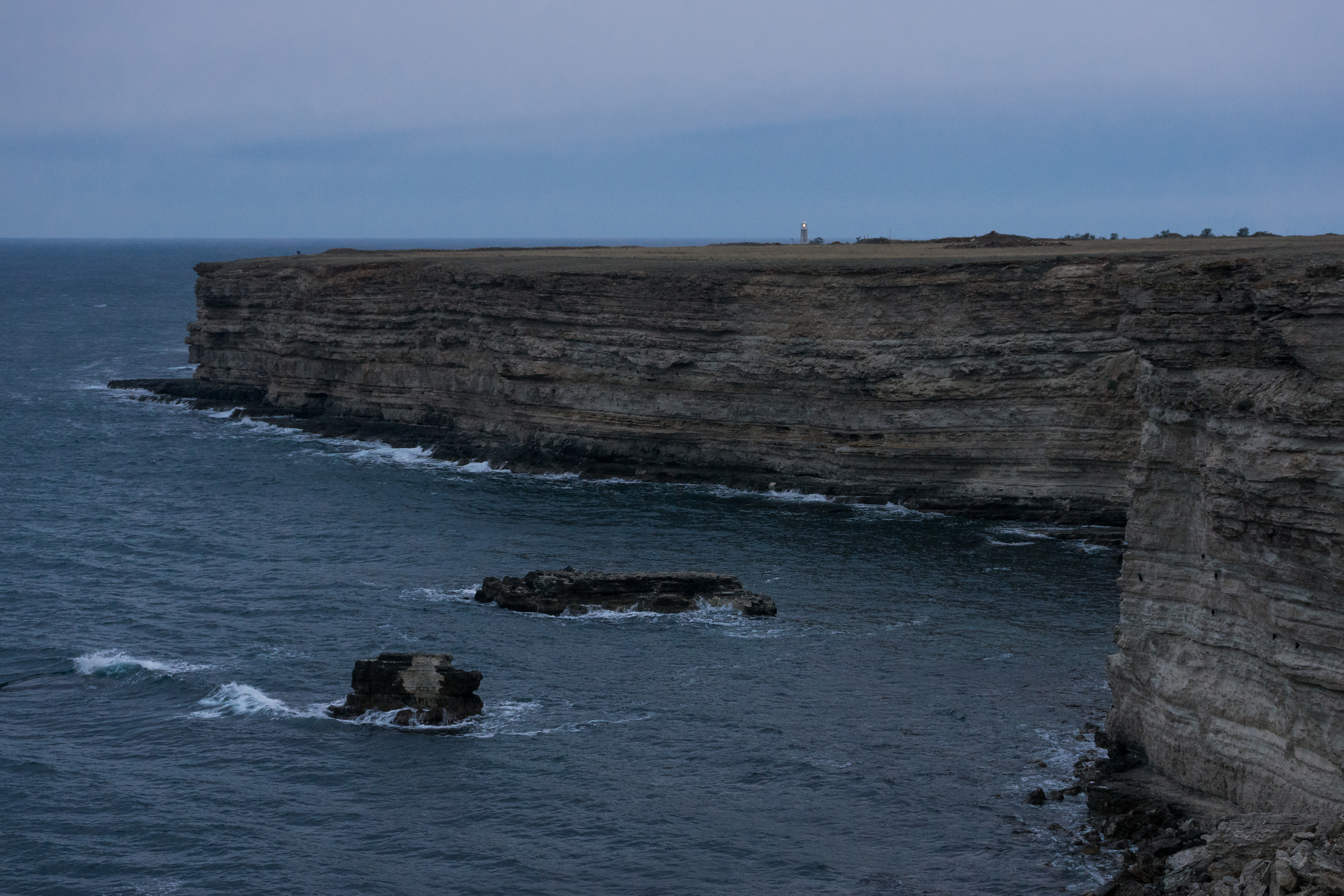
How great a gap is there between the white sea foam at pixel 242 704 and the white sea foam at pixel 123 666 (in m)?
2.44

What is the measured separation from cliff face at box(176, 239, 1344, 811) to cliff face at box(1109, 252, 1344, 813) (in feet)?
0.17

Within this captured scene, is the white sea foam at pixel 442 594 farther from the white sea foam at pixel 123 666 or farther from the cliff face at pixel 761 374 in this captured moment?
the cliff face at pixel 761 374

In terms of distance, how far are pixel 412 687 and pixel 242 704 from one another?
508cm

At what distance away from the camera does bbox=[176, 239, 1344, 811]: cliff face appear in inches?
1015

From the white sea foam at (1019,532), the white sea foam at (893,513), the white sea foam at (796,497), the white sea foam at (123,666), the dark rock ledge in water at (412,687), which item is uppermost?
the white sea foam at (796,497)

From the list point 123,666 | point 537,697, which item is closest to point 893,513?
point 537,697

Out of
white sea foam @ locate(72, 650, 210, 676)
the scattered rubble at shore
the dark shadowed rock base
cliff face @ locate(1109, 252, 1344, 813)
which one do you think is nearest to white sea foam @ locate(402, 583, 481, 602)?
white sea foam @ locate(72, 650, 210, 676)

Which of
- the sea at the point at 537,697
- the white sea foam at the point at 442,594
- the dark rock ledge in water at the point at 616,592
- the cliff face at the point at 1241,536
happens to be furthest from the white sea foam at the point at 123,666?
the cliff face at the point at 1241,536

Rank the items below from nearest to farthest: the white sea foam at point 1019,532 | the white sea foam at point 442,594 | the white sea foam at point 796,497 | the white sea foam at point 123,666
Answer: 1. the white sea foam at point 123,666
2. the white sea foam at point 442,594
3. the white sea foam at point 1019,532
4. the white sea foam at point 796,497

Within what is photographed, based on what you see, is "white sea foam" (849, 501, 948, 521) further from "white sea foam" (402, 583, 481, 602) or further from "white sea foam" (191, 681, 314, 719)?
"white sea foam" (191, 681, 314, 719)

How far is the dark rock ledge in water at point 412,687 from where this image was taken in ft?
122

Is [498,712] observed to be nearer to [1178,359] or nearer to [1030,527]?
[1178,359]

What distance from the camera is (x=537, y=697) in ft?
127

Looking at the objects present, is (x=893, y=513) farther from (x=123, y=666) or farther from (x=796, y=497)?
(x=123, y=666)
